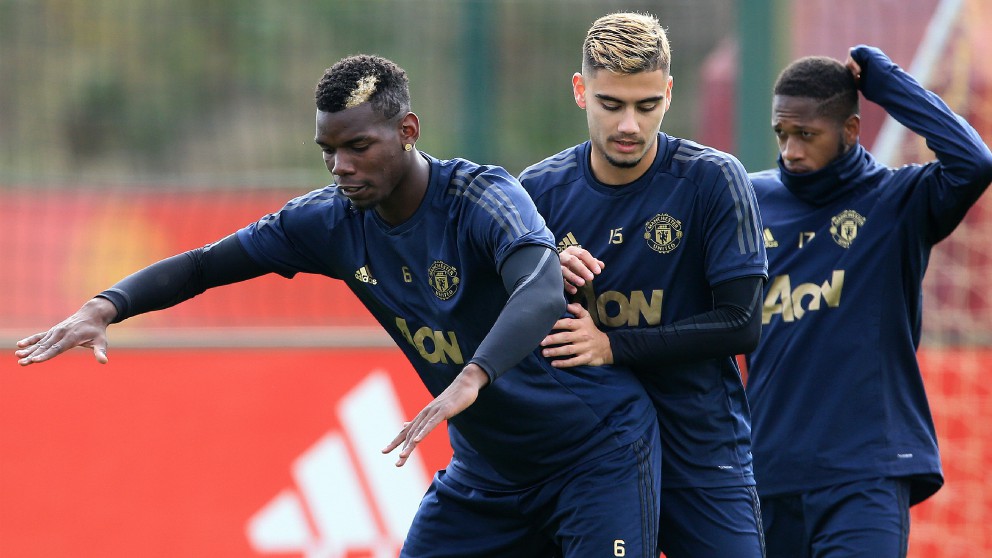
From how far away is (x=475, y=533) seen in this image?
4.23 meters

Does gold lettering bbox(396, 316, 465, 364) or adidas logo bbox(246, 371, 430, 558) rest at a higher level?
gold lettering bbox(396, 316, 465, 364)

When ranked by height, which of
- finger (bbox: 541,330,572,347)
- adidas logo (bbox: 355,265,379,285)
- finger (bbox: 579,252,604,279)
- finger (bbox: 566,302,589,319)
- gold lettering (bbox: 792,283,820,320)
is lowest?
gold lettering (bbox: 792,283,820,320)

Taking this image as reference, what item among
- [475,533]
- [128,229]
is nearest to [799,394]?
[475,533]

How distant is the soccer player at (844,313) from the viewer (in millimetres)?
4680

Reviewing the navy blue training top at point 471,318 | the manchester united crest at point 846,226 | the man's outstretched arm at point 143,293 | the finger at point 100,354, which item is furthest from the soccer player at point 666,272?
the finger at point 100,354

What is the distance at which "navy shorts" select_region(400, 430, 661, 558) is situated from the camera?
3.96m

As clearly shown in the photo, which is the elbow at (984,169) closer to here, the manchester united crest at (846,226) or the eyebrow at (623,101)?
the manchester united crest at (846,226)

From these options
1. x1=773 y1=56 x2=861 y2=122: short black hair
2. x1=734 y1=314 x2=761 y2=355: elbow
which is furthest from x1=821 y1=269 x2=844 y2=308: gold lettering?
x1=734 y1=314 x2=761 y2=355: elbow

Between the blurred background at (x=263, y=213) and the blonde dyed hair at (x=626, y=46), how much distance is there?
3.31 metres

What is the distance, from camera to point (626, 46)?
4.03 m

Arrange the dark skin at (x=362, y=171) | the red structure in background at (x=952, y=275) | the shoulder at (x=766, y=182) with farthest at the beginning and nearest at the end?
the red structure in background at (x=952, y=275) → the shoulder at (x=766, y=182) → the dark skin at (x=362, y=171)

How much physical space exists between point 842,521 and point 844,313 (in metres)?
0.70

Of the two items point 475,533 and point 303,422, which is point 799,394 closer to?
point 475,533

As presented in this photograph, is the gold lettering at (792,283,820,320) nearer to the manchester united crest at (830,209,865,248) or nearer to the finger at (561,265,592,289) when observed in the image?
the manchester united crest at (830,209,865,248)
